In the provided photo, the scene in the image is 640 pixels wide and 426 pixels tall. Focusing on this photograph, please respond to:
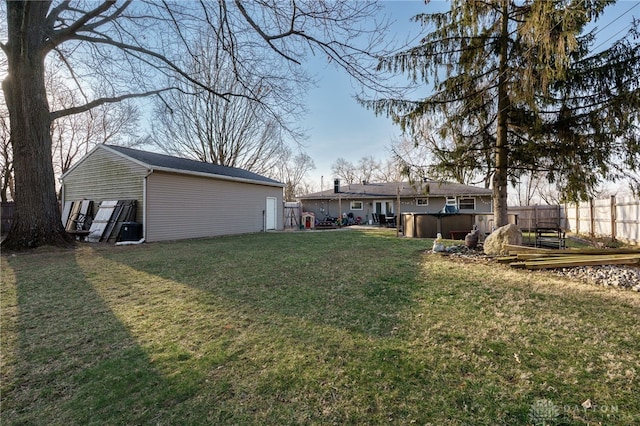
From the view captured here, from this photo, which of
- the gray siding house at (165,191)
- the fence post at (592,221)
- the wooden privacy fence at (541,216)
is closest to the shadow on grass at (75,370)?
the gray siding house at (165,191)

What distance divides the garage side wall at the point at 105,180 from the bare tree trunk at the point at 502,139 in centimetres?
1084

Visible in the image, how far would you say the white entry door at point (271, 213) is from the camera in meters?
15.7

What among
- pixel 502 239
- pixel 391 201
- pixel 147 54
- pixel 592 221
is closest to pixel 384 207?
pixel 391 201

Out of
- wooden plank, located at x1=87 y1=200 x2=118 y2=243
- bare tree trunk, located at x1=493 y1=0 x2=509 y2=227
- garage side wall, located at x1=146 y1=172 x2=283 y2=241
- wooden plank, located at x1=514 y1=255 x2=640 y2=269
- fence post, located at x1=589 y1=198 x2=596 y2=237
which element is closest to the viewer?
wooden plank, located at x1=514 y1=255 x2=640 y2=269

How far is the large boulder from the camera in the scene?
6.46 meters

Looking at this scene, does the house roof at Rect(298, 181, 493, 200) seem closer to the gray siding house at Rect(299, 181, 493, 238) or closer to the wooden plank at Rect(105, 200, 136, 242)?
the gray siding house at Rect(299, 181, 493, 238)

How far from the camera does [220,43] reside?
5.70 metres

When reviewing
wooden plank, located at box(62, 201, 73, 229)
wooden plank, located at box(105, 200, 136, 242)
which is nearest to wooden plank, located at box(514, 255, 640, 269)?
wooden plank, located at box(105, 200, 136, 242)

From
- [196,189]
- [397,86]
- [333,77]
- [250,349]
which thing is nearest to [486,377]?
[250,349]

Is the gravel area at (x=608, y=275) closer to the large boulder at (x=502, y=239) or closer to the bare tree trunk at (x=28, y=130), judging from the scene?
the large boulder at (x=502, y=239)

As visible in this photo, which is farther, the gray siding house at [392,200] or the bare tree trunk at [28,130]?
the gray siding house at [392,200]

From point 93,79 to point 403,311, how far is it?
36.8ft

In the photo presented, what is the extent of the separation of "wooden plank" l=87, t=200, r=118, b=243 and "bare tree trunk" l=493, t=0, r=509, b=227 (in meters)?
12.2

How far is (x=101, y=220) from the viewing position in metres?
10.4
